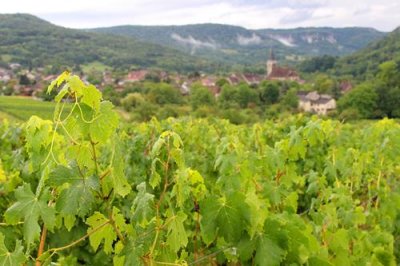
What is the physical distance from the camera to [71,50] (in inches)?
5300

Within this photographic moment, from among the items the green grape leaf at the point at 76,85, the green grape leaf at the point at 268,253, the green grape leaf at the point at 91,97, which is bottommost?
the green grape leaf at the point at 268,253

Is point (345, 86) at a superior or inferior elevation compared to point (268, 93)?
inferior

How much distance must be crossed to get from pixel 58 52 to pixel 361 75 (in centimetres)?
8202

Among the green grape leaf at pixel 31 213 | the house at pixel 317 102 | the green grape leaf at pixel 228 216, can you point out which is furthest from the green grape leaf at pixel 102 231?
the house at pixel 317 102

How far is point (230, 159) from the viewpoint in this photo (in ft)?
10.0

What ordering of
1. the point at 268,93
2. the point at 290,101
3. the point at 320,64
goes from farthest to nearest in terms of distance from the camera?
the point at 320,64
the point at 268,93
the point at 290,101

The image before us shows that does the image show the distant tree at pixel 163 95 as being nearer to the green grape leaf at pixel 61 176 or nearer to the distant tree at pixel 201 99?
the distant tree at pixel 201 99

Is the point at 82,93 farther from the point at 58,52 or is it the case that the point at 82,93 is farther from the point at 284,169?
the point at 58,52

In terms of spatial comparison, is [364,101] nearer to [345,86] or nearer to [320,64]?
[345,86]

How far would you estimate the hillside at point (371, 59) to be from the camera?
97.4 m

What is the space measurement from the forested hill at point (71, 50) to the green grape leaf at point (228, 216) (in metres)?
117

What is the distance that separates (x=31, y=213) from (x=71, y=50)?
140142 mm

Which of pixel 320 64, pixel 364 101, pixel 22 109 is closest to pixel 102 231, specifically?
pixel 22 109

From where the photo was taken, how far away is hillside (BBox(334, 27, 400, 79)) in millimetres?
97438
